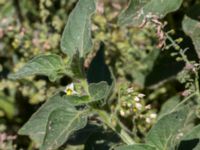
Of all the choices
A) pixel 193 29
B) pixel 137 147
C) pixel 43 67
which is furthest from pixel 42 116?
pixel 193 29

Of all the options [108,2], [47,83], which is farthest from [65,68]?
[108,2]

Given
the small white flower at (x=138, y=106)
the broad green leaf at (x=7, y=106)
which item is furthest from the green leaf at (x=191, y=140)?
the broad green leaf at (x=7, y=106)

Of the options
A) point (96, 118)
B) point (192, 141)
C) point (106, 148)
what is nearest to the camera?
point (192, 141)

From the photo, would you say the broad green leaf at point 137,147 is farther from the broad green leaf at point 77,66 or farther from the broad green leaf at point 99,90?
the broad green leaf at point 77,66

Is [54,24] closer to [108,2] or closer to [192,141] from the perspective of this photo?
[108,2]

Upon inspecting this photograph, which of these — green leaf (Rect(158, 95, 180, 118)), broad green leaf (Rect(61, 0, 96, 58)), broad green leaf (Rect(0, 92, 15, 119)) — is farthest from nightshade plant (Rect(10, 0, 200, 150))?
broad green leaf (Rect(0, 92, 15, 119))

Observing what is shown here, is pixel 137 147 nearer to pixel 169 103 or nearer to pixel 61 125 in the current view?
pixel 61 125

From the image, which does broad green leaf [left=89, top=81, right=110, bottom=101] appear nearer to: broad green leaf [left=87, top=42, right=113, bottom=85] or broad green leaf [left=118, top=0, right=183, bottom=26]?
broad green leaf [left=87, top=42, right=113, bottom=85]
